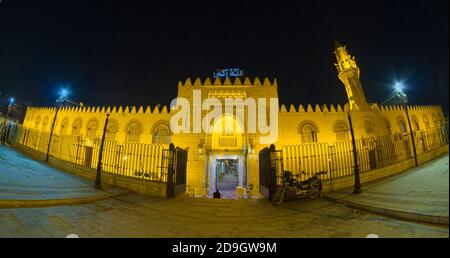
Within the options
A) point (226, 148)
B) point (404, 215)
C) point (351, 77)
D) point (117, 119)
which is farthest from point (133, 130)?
point (351, 77)

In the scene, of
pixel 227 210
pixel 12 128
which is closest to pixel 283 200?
pixel 227 210

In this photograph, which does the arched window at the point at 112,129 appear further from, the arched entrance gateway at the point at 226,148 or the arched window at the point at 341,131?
the arched window at the point at 341,131

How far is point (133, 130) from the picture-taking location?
2150 centimetres

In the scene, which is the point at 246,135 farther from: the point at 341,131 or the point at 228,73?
the point at 341,131

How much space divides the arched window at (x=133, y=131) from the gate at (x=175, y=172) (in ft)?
43.8

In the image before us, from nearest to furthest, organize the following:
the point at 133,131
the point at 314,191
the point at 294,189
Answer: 1. the point at 294,189
2. the point at 314,191
3. the point at 133,131

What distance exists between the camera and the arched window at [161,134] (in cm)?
2084

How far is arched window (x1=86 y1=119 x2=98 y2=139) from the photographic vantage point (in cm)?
2251

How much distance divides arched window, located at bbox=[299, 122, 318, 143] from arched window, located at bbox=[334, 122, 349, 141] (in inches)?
84.0

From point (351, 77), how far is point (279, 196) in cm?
2362

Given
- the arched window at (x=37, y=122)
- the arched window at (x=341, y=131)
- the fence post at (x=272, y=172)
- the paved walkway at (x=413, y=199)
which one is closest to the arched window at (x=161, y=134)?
the fence post at (x=272, y=172)
